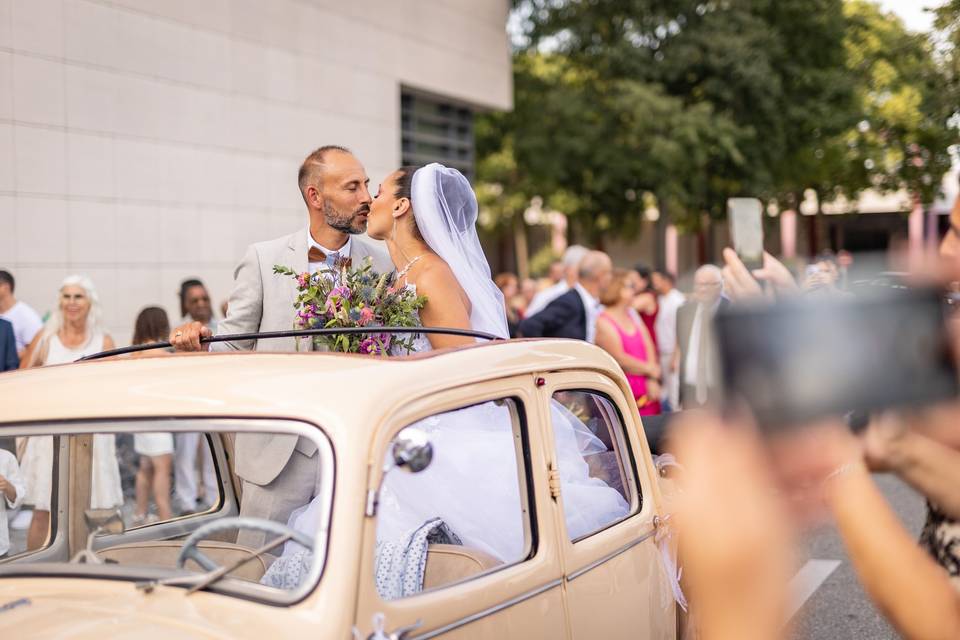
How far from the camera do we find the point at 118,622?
2463 millimetres

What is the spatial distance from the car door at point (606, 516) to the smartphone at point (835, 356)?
1.80 meters

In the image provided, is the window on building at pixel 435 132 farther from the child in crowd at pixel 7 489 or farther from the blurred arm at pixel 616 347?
the child in crowd at pixel 7 489

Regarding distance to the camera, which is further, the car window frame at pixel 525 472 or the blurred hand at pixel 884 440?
the car window frame at pixel 525 472

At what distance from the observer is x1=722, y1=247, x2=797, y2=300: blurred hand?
6.54ft

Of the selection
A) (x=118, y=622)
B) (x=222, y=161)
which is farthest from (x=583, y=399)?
(x=222, y=161)

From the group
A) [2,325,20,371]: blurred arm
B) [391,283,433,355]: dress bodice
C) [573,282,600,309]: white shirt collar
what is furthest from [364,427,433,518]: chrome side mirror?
[573,282,600,309]: white shirt collar

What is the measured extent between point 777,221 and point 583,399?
3185 centimetres

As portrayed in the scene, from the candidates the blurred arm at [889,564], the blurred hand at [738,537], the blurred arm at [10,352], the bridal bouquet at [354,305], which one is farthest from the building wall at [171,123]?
the blurred hand at [738,537]

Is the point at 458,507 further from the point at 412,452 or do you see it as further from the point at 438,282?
the point at 438,282

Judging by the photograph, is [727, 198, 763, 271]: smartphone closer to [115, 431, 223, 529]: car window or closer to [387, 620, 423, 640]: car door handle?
[387, 620, 423, 640]: car door handle

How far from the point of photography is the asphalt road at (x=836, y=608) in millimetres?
6055

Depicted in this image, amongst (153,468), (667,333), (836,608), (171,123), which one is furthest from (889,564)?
(171,123)

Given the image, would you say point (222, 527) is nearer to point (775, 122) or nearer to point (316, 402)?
point (316, 402)

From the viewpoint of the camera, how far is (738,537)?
4.14 ft
